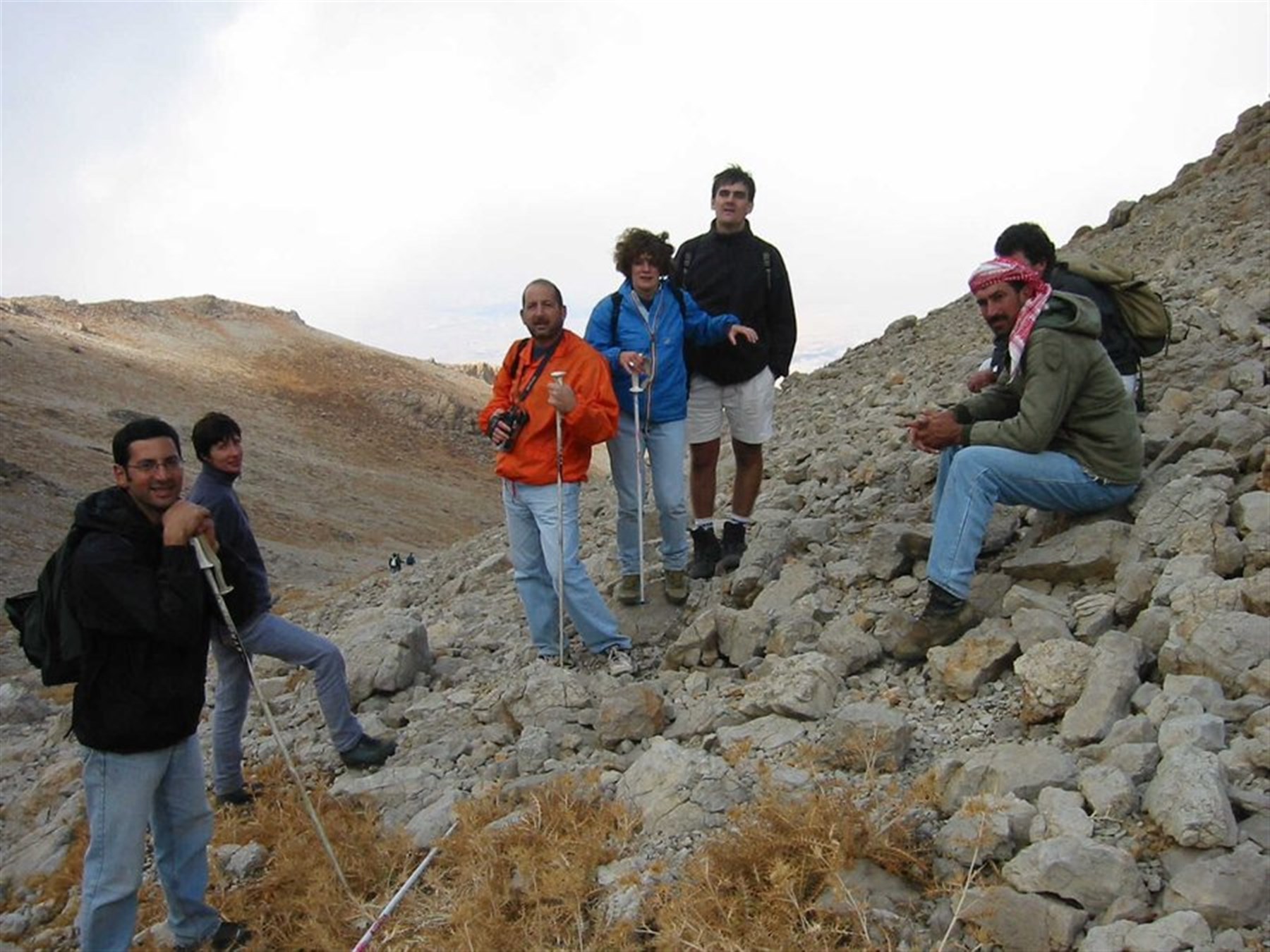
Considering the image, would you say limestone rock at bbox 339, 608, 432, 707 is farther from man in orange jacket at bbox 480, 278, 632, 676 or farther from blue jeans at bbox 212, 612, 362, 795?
man in orange jacket at bbox 480, 278, 632, 676

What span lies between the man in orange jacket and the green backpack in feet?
9.51

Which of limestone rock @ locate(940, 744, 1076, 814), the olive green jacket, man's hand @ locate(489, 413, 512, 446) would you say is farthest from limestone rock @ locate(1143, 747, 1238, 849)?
man's hand @ locate(489, 413, 512, 446)

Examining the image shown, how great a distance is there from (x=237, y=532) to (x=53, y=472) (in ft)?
47.3

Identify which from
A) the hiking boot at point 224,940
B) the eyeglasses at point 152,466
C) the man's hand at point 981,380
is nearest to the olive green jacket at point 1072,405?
the man's hand at point 981,380

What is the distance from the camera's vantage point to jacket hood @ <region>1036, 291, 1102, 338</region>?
4703mm

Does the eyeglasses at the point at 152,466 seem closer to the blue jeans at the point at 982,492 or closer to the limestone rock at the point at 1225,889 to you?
the blue jeans at the point at 982,492

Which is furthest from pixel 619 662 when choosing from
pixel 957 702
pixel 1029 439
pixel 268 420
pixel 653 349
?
pixel 268 420

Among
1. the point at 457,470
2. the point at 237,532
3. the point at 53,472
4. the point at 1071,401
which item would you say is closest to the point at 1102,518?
the point at 1071,401

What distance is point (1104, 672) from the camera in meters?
4.09

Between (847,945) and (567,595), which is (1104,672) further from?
(567,595)

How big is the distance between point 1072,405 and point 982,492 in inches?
25.8

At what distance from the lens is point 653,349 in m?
5.98

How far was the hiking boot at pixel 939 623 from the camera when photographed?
5.02 m

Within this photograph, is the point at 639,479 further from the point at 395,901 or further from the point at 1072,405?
the point at 395,901
